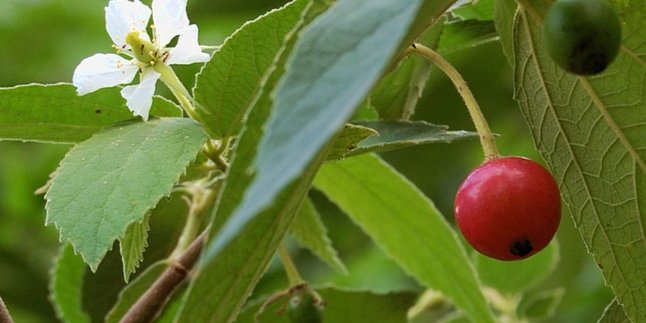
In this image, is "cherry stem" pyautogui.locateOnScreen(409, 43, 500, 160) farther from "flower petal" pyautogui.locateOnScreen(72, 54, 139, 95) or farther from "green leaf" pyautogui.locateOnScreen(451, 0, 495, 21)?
"flower petal" pyautogui.locateOnScreen(72, 54, 139, 95)

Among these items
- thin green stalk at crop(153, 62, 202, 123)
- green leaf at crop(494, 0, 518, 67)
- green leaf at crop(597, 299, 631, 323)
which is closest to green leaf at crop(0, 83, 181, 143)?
thin green stalk at crop(153, 62, 202, 123)

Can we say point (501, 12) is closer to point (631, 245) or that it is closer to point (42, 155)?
point (631, 245)

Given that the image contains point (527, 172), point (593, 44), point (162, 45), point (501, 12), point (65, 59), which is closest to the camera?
point (593, 44)

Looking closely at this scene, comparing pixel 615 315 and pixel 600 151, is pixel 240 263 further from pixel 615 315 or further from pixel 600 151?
pixel 615 315

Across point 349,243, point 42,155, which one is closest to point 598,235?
point 349,243


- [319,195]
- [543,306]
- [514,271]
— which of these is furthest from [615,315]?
[319,195]

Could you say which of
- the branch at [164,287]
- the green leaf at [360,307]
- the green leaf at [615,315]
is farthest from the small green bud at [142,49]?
the green leaf at [615,315]
